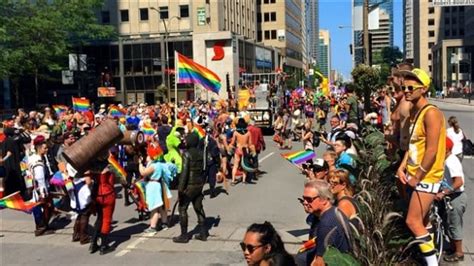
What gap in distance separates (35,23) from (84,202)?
3822 cm

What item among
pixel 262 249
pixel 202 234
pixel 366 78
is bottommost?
pixel 202 234

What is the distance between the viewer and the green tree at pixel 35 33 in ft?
138

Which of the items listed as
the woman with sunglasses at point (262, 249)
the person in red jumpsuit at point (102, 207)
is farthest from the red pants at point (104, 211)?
the woman with sunglasses at point (262, 249)

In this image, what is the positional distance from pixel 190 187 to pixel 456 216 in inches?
158

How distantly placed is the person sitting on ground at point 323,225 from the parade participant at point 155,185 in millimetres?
5134

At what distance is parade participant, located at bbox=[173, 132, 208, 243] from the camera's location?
8.94 metres

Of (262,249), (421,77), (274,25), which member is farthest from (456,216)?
(274,25)

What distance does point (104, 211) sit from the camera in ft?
28.0

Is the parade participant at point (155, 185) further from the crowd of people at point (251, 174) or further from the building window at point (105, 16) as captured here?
the building window at point (105, 16)

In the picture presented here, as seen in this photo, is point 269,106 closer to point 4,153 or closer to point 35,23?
point 4,153

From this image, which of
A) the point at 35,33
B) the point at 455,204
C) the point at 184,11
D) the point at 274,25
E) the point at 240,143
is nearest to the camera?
the point at 455,204

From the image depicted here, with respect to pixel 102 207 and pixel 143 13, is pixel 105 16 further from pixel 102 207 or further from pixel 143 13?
pixel 102 207

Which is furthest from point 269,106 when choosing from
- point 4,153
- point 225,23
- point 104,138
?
point 225,23

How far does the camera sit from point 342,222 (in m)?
4.33
